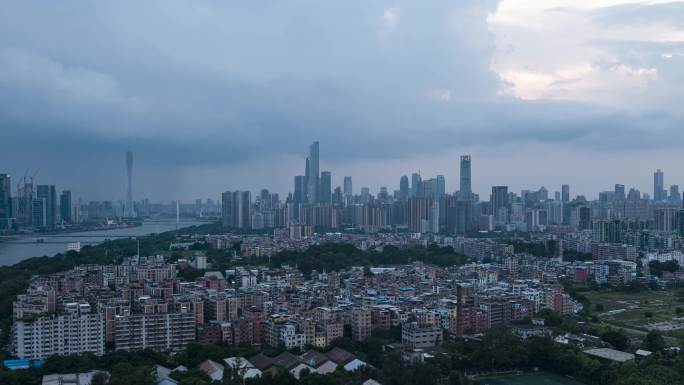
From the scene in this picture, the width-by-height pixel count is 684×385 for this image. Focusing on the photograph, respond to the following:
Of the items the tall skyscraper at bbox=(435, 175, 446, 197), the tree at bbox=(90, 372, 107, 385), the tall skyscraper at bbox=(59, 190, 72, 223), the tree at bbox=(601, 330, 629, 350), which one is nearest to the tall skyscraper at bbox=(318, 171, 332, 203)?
the tall skyscraper at bbox=(435, 175, 446, 197)

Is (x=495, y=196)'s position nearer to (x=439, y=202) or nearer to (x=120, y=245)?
(x=439, y=202)

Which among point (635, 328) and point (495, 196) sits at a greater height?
point (495, 196)

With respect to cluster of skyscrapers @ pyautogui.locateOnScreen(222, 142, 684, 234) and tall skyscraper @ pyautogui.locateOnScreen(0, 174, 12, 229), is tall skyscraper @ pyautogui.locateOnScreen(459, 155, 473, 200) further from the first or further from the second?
tall skyscraper @ pyautogui.locateOnScreen(0, 174, 12, 229)

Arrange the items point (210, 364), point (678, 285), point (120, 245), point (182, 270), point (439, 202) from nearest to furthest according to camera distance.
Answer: point (210, 364), point (678, 285), point (182, 270), point (120, 245), point (439, 202)

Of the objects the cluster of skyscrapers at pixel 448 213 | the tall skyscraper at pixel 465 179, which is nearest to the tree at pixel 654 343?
the cluster of skyscrapers at pixel 448 213

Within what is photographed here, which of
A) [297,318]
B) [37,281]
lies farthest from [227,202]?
[297,318]

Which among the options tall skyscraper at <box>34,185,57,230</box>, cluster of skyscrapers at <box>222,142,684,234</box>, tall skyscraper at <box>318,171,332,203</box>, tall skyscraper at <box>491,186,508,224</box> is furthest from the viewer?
tall skyscraper at <box>318,171,332,203</box>

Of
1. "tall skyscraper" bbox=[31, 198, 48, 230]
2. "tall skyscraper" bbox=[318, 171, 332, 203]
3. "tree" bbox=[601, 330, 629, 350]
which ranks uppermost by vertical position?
"tall skyscraper" bbox=[318, 171, 332, 203]
